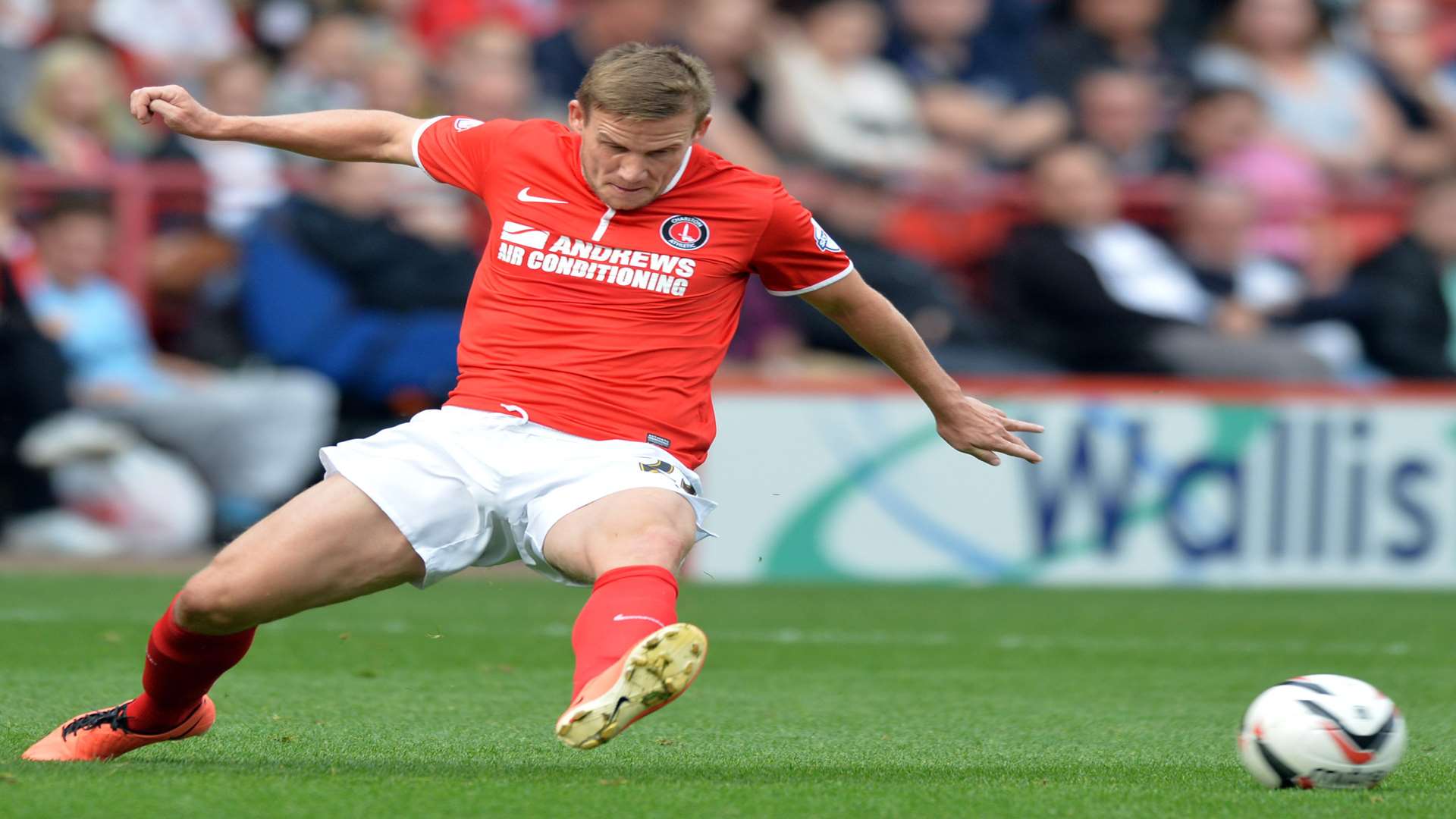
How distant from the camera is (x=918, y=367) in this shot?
16.3 ft

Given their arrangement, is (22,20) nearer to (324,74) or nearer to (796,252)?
(324,74)

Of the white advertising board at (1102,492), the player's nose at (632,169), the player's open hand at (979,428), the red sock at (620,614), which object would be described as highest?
the player's nose at (632,169)

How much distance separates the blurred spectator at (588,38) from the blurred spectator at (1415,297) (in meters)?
4.52

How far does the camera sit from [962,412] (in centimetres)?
502

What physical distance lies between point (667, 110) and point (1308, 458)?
24.7ft

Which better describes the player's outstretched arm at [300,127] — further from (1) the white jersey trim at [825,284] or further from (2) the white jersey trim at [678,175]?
(1) the white jersey trim at [825,284]

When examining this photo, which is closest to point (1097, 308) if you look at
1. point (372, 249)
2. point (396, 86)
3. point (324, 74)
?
point (372, 249)

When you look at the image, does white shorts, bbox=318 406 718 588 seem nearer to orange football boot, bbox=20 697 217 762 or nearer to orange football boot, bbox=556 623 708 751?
orange football boot, bbox=556 623 708 751

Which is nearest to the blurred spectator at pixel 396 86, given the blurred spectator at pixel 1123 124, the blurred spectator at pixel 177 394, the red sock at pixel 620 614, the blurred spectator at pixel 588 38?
the blurred spectator at pixel 588 38

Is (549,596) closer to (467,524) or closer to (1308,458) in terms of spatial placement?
(1308,458)

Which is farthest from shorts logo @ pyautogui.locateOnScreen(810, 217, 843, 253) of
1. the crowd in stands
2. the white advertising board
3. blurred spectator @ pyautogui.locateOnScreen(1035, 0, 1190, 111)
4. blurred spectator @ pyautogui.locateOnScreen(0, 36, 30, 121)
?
blurred spectator @ pyautogui.locateOnScreen(1035, 0, 1190, 111)

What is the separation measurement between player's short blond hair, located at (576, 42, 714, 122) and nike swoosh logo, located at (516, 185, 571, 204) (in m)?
0.26

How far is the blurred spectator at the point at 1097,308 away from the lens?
1173 centimetres

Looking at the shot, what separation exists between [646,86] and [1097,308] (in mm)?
7563
